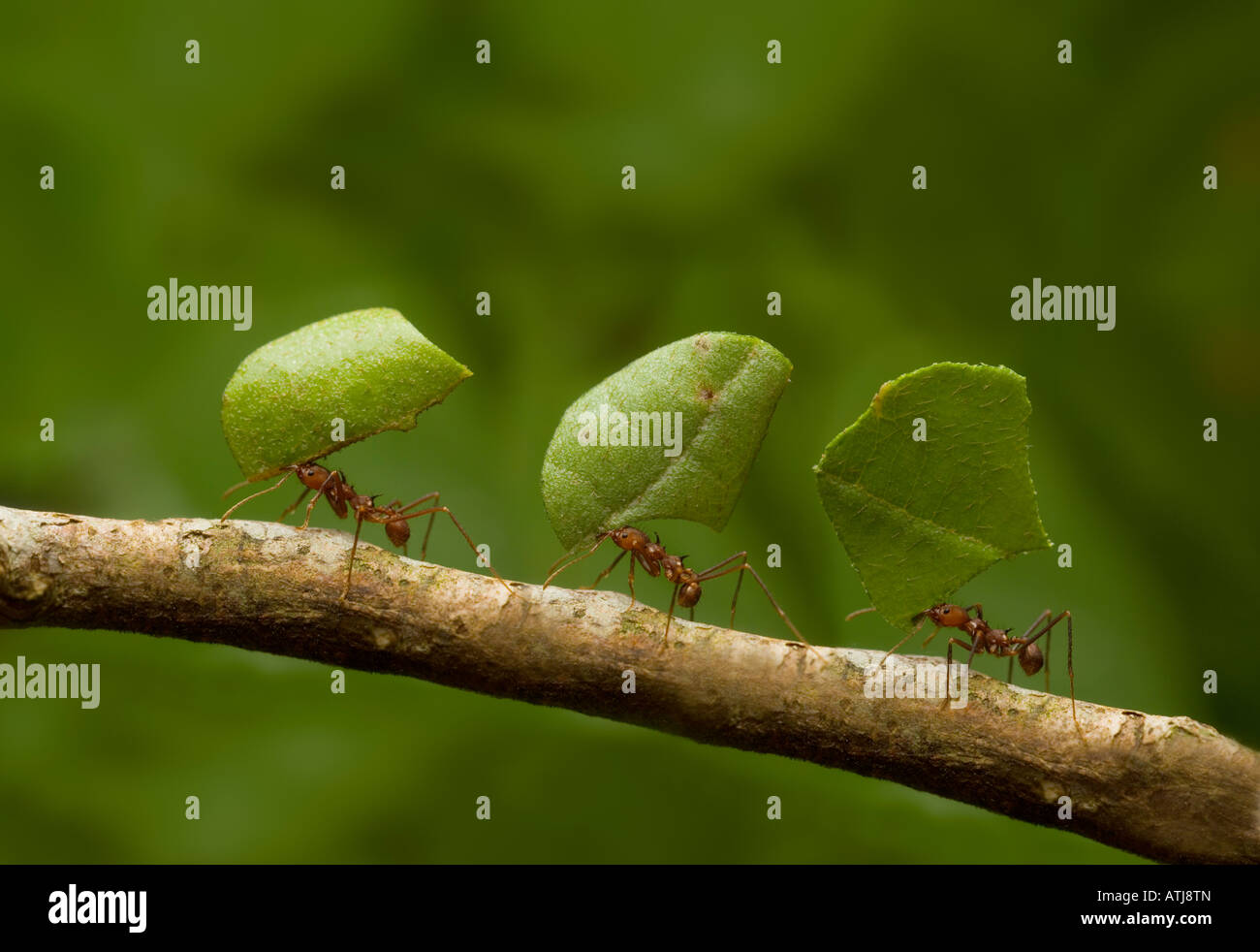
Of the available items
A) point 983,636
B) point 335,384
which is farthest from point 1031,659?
point 335,384

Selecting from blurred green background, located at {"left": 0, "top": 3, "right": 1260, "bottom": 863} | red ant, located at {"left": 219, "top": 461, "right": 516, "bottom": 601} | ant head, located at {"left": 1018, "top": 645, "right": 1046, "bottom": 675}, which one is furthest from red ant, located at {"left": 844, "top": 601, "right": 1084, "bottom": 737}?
blurred green background, located at {"left": 0, "top": 3, "right": 1260, "bottom": 863}

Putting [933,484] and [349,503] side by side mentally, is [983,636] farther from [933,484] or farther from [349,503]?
[349,503]

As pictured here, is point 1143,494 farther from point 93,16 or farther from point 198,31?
point 93,16

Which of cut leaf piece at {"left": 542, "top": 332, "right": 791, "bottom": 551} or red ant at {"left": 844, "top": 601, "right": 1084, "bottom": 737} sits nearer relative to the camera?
cut leaf piece at {"left": 542, "top": 332, "right": 791, "bottom": 551}

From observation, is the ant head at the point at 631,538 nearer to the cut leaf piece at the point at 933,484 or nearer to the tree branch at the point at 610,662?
the tree branch at the point at 610,662

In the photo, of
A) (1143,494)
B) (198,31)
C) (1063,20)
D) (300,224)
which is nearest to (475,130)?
(300,224)

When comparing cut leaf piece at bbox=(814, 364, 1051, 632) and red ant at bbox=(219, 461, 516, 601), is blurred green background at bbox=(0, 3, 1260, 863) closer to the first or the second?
red ant at bbox=(219, 461, 516, 601)
